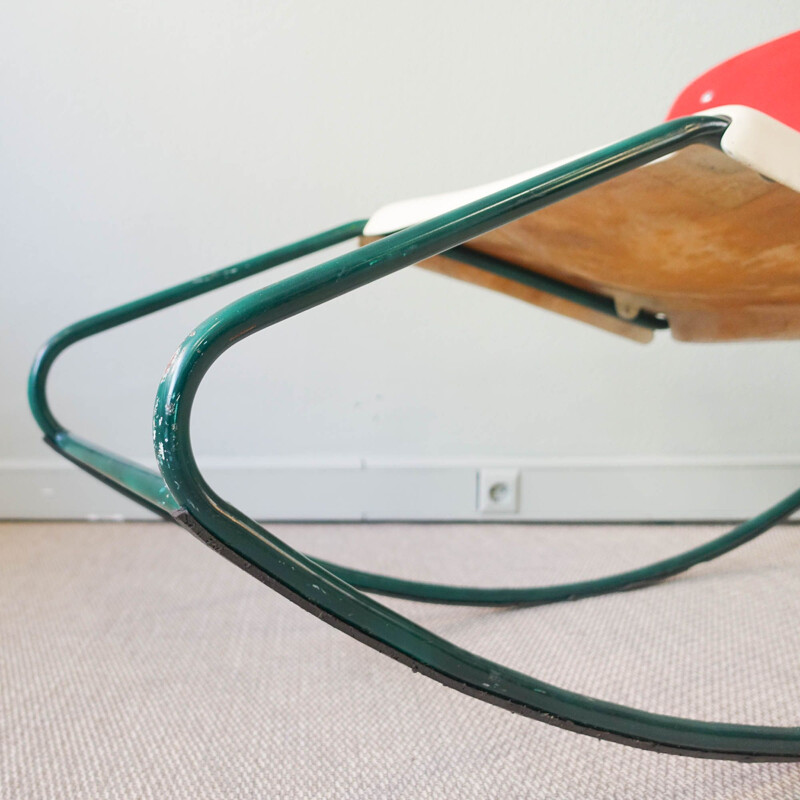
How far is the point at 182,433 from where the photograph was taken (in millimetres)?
357

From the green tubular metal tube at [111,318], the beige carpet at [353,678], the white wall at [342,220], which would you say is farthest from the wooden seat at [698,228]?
the white wall at [342,220]

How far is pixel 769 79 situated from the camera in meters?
0.56

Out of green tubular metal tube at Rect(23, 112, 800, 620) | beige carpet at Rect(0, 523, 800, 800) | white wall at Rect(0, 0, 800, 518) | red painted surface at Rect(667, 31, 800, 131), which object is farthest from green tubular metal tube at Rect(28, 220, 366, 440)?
white wall at Rect(0, 0, 800, 518)

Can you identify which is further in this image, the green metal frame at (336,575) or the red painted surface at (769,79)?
the red painted surface at (769,79)

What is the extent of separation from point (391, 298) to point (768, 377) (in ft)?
2.34

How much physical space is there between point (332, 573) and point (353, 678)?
44 cm

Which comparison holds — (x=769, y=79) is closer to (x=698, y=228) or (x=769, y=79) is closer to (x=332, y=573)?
(x=698, y=228)

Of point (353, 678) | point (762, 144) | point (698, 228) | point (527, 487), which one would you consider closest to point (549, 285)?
point (698, 228)

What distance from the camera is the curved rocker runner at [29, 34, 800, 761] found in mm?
372

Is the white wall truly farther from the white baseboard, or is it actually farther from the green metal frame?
the green metal frame

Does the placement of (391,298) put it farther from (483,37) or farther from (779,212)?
(779,212)

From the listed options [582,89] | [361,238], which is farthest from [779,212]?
[582,89]

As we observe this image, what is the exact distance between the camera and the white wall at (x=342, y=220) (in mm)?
1192

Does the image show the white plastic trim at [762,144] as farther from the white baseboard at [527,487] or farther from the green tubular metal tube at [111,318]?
the white baseboard at [527,487]
